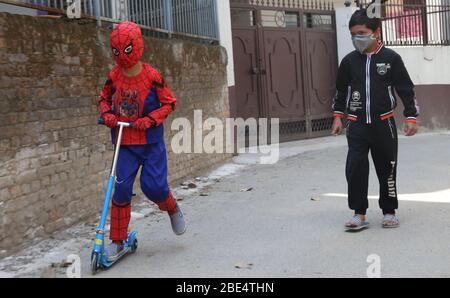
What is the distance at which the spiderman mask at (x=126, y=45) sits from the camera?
4270 mm

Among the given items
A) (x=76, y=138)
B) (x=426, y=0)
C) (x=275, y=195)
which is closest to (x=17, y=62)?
(x=76, y=138)

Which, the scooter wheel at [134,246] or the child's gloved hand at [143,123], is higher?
the child's gloved hand at [143,123]

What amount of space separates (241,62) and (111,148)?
5.36 m

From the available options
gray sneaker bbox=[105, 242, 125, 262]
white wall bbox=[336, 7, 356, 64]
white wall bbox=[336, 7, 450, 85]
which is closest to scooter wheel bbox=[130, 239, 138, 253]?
gray sneaker bbox=[105, 242, 125, 262]

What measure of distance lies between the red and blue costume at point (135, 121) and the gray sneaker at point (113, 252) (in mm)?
59

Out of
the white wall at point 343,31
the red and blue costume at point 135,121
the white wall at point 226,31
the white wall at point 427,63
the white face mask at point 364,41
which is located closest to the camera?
the red and blue costume at point 135,121

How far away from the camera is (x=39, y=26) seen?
17.0ft

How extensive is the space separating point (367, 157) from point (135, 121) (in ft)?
6.66

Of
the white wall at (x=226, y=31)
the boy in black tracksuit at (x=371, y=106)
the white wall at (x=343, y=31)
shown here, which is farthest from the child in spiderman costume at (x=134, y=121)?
the white wall at (x=343, y=31)

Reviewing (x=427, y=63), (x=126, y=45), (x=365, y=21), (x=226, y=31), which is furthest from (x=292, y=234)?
(x=427, y=63)

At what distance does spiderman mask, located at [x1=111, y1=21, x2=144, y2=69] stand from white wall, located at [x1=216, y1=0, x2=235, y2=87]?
598cm

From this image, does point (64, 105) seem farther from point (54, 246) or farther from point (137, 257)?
point (137, 257)

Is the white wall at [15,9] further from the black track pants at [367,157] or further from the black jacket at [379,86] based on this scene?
the black track pants at [367,157]

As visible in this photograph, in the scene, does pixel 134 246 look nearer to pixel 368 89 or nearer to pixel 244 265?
pixel 244 265
